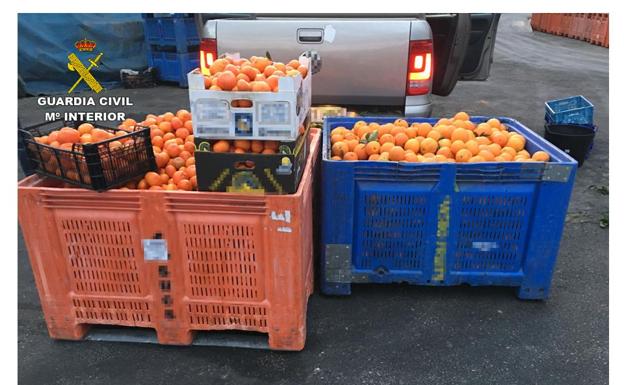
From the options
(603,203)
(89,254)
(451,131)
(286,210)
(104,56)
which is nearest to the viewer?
(286,210)

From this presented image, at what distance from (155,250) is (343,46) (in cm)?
291

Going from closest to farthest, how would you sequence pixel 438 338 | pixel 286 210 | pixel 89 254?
pixel 286 210
pixel 89 254
pixel 438 338

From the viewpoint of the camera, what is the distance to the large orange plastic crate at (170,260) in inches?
114

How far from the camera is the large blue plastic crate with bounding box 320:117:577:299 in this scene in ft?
11.1

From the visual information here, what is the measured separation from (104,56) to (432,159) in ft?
36.7

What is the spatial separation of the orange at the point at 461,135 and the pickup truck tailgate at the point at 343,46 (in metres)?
1.12

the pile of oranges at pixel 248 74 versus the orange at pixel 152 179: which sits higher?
the pile of oranges at pixel 248 74

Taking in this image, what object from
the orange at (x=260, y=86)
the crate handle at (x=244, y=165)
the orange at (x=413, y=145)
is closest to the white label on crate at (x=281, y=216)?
the crate handle at (x=244, y=165)

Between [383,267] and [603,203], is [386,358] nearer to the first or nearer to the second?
[383,267]

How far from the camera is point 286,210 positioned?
2807 mm

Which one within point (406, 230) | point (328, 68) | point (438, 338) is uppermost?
point (328, 68)

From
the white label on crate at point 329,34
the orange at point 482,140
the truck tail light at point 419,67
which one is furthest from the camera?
the white label on crate at point 329,34

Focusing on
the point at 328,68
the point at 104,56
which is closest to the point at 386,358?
the point at 328,68

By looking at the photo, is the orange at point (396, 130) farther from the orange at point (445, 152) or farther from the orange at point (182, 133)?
the orange at point (182, 133)
